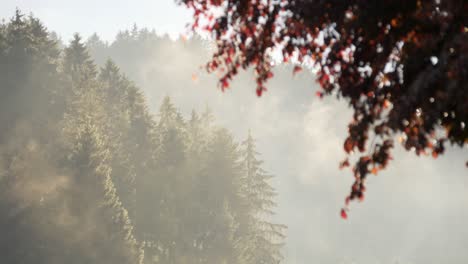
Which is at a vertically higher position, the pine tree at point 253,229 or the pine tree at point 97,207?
the pine tree at point 253,229

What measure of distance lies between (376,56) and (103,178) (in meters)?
27.0

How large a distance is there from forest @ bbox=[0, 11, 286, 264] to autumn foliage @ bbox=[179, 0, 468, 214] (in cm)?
2608

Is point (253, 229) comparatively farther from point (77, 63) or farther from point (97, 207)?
point (77, 63)

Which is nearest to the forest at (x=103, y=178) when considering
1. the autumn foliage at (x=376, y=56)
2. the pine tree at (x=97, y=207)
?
the pine tree at (x=97, y=207)

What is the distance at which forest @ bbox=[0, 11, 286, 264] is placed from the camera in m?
29.4

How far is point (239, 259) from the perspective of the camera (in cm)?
3809

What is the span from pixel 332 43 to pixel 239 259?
3411 centimetres

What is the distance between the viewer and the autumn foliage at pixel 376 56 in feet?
13.4

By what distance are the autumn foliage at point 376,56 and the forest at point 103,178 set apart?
26078 millimetres

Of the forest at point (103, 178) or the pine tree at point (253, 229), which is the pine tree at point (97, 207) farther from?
the pine tree at point (253, 229)

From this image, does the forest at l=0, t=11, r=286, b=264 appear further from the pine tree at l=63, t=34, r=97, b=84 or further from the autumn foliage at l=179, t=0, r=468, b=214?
the autumn foliage at l=179, t=0, r=468, b=214

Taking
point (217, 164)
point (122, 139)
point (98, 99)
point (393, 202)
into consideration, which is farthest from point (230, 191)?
point (393, 202)

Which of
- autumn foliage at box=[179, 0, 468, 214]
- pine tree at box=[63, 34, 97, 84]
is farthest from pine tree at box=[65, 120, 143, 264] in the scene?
autumn foliage at box=[179, 0, 468, 214]

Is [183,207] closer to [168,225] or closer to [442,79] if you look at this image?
[168,225]
